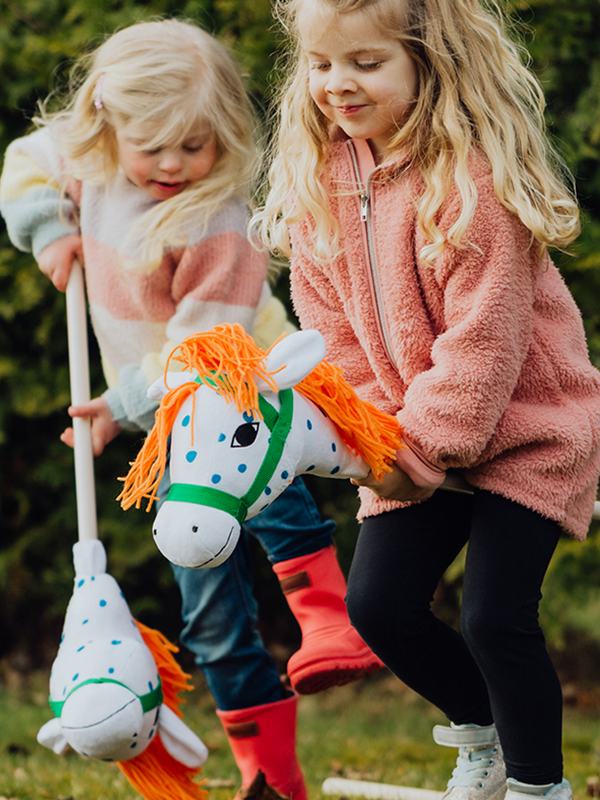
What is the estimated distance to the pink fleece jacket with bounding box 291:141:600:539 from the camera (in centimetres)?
178

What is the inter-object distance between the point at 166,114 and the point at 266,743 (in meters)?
1.63

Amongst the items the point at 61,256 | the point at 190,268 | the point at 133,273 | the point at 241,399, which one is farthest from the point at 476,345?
the point at 61,256

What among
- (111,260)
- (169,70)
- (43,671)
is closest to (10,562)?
(43,671)

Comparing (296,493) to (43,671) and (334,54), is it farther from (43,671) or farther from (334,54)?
(43,671)

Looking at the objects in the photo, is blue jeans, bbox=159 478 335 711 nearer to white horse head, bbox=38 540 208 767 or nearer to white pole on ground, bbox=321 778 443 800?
white horse head, bbox=38 540 208 767

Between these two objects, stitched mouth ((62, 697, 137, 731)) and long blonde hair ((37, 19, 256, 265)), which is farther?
A: long blonde hair ((37, 19, 256, 265))

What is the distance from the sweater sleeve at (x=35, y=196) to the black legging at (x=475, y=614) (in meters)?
1.28

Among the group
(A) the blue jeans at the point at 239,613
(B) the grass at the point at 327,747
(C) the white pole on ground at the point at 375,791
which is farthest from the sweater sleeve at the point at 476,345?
(B) the grass at the point at 327,747

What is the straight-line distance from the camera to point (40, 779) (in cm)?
294

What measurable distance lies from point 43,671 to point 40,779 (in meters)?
1.62

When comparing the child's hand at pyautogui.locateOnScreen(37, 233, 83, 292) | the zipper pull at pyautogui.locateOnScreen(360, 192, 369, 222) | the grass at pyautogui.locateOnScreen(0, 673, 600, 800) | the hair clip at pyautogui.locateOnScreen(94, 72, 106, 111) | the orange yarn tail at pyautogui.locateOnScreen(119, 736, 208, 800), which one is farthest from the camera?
the grass at pyautogui.locateOnScreen(0, 673, 600, 800)

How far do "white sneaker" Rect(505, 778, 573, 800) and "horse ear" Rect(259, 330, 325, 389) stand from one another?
34.9 inches

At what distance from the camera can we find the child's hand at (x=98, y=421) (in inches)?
100

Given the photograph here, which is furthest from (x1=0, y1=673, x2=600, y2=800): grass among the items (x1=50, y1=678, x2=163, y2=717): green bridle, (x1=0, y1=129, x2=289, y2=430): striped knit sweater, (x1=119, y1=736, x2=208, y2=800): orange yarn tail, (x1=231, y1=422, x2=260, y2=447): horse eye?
(x1=231, y1=422, x2=260, y2=447): horse eye
